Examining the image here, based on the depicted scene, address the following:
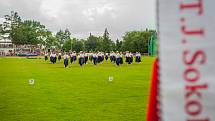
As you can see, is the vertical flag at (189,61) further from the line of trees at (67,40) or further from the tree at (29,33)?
the tree at (29,33)

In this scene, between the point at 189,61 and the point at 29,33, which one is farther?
the point at 29,33

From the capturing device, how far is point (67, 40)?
122 meters

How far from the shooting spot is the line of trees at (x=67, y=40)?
10000cm

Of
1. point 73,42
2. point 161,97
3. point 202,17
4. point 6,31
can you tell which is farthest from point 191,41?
point 6,31

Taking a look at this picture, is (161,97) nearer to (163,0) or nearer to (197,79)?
(197,79)

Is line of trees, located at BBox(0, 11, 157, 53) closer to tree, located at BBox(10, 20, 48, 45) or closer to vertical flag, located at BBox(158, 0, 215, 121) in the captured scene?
tree, located at BBox(10, 20, 48, 45)

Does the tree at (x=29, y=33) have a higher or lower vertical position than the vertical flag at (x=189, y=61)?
higher

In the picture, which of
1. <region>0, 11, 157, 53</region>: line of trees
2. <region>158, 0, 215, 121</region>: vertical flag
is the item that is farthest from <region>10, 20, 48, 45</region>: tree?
<region>158, 0, 215, 121</region>: vertical flag

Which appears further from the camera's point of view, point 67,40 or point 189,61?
point 67,40

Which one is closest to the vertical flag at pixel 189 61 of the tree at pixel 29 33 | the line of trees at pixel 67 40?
the line of trees at pixel 67 40

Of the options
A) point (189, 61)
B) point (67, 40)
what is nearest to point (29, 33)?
point (67, 40)

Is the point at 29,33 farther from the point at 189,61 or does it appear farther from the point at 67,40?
the point at 189,61

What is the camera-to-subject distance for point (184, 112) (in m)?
2.18

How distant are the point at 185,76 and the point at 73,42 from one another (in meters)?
109
